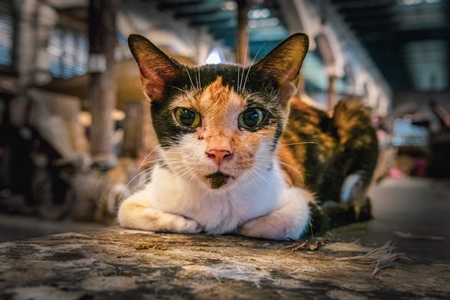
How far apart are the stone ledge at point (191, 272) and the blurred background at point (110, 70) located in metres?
0.65

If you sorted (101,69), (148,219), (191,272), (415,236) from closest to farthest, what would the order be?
(191,272), (148,219), (415,236), (101,69)

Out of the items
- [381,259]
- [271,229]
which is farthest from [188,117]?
[381,259]

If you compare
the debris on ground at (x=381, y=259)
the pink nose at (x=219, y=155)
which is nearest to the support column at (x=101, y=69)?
the pink nose at (x=219, y=155)

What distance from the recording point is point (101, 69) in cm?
575

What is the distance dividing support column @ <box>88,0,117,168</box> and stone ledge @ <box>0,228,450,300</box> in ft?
14.2

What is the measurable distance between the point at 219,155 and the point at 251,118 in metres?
0.24

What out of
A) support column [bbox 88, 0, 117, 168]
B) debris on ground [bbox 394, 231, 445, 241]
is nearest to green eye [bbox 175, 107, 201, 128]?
debris on ground [bbox 394, 231, 445, 241]

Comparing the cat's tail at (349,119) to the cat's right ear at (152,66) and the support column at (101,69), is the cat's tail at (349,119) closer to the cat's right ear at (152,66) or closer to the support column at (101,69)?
the cat's right ear at (152,66)

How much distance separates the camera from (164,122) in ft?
5.85

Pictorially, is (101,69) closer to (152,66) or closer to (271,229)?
(152,66)

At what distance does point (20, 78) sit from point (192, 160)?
26.2 feet

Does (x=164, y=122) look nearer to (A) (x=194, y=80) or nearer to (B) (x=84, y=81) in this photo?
(A) (x=194, y=80)

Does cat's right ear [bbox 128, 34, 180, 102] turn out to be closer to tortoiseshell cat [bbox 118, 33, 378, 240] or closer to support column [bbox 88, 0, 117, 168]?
tortoiseshell cat [bbox 118, 33, 378, 240]

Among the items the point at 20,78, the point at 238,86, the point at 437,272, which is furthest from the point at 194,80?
the point at 20,78
